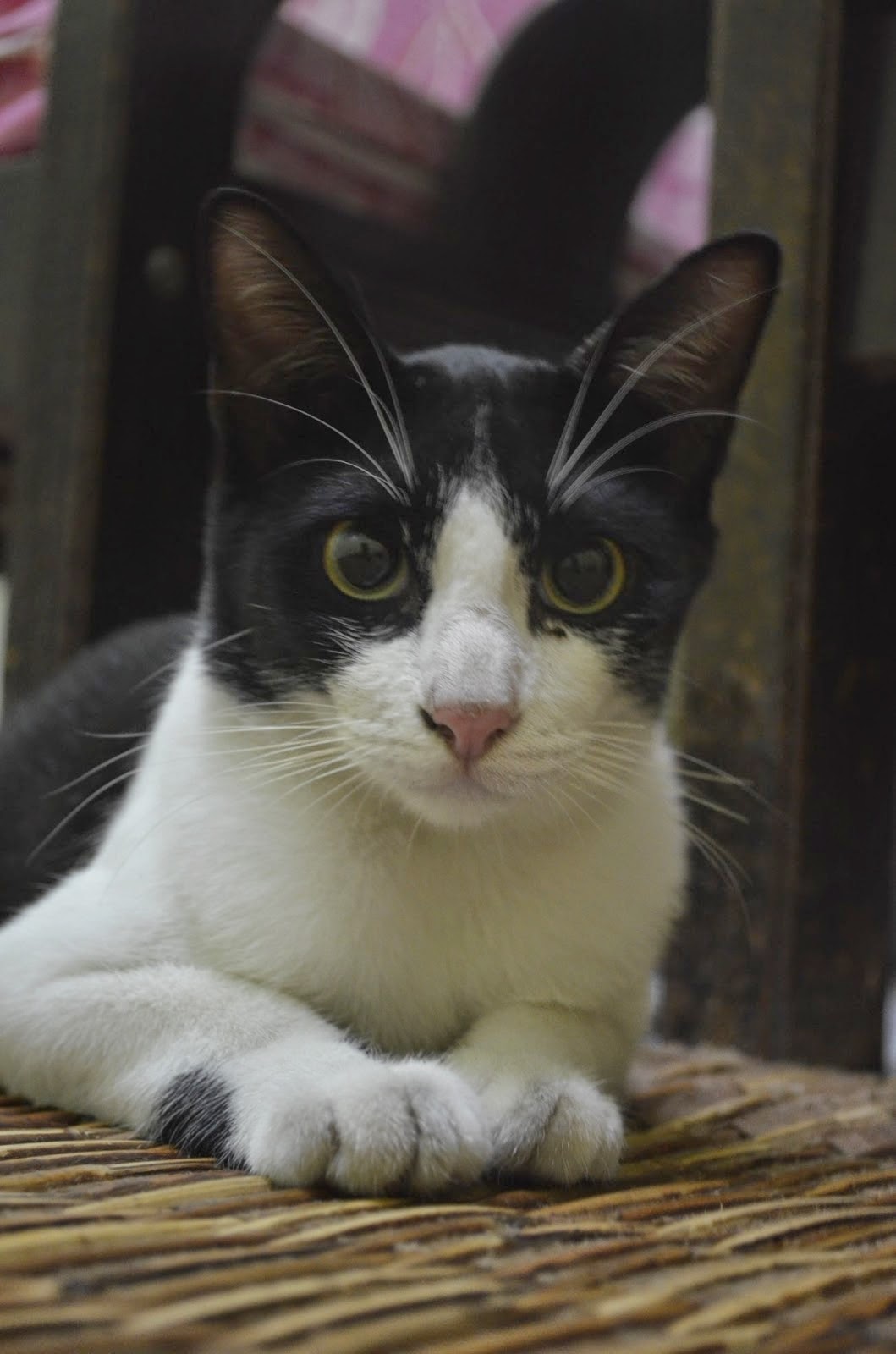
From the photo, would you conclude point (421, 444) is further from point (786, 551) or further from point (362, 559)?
point (786, 551)

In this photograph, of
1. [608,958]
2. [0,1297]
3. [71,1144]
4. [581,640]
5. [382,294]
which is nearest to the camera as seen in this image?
[0,1297]

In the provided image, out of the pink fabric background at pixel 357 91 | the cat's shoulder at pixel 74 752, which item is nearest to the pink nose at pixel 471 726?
the cat's shoulder at pixel 74 752

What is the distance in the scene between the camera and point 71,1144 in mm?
946

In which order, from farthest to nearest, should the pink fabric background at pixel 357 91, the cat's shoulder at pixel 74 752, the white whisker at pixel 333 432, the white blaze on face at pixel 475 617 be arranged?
the pink fabric background at pixel 357 91, the cat's shoulder at pixel 74 752, the white whisker at pixel 333 432, the white blaze on face at pixel 475 617

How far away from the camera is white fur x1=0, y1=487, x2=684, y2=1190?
0.98 meters

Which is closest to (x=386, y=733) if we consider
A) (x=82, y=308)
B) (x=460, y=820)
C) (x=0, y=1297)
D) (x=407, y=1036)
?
(x=460, y=820)

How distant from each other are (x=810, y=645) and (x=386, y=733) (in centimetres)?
77

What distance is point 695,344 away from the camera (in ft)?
3.98

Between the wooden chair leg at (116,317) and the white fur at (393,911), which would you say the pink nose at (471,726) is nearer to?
the white fur at (393,911)

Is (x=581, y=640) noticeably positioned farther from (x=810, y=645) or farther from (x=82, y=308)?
(x=82, y=308)

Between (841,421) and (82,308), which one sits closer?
(841,421)

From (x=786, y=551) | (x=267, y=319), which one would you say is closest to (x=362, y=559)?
(x=267, y=319)

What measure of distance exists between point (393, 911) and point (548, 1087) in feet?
0.65

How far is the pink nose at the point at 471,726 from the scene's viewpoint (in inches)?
37.6
